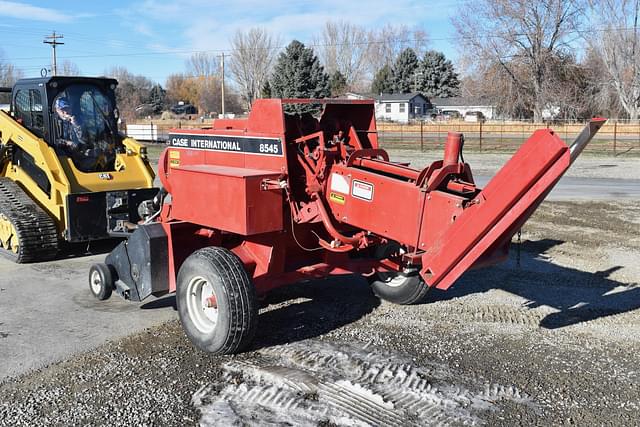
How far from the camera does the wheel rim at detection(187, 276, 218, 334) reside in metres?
5.45

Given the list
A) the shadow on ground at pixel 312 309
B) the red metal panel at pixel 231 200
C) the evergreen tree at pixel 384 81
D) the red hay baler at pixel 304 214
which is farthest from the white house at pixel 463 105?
the red metal panel at pixel 231 200

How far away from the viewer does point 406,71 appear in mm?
80188

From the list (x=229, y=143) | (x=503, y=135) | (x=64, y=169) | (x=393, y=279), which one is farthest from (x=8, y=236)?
(x=503, y=135)

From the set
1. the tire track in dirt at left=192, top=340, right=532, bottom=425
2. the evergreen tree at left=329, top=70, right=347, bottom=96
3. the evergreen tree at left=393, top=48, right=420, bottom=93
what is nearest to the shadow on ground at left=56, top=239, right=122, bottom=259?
the tire track in dirt at left=192, top=340, right=532, bottom=425

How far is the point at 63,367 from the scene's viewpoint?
516 centimetres

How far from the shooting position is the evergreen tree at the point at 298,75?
51.9m

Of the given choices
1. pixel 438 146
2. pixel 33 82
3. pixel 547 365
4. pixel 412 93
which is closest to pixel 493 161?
pixel 438 146

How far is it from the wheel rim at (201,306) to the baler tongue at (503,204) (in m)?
1.89

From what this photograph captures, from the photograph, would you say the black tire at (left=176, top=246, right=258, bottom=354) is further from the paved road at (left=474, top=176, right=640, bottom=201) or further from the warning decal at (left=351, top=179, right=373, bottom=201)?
the paved road at (left=474, top=176, right=640, bottom=201)

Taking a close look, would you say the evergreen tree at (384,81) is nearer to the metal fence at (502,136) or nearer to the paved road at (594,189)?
the metal fence at (502,136)

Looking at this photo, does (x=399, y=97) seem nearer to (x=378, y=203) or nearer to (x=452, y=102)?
(x=452, y=102)

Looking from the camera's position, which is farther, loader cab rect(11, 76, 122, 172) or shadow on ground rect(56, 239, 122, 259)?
shadow on ground rect(56, 239, 122, 259)

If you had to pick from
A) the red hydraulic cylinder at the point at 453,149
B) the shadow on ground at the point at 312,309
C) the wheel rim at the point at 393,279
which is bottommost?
the shadow on ground at the point at 312,309

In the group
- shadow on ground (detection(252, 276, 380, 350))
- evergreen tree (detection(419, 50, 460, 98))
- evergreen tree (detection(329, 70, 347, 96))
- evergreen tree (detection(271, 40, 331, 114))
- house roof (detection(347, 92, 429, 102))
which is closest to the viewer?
shadow on ground (detection(252, 276, 380, 350))
